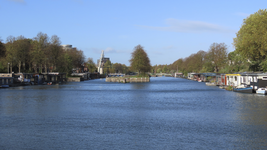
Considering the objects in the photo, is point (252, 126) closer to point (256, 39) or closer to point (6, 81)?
point (256, 39)

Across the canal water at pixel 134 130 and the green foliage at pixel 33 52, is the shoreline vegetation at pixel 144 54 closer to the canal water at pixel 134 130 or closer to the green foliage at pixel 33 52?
the green foliage at pixel 33 52

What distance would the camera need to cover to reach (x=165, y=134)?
86.7ft

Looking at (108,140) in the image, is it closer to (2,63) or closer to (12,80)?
(12,80)

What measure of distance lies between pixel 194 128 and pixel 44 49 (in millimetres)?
106691

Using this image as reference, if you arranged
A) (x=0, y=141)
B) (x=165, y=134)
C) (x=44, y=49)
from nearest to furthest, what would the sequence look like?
(x=0, y=141) → (x=165, y=134) → (x=44, y=49)

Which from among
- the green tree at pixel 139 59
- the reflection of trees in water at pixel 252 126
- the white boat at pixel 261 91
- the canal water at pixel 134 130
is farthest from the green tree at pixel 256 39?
the green tree at pixel 139 59

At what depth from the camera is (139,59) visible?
143 meters

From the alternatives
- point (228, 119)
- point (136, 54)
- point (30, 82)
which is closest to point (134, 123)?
point (228, 119)

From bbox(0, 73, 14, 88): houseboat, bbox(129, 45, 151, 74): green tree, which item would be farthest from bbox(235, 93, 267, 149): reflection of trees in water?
bbox(129, 45, 151, 74): green tree

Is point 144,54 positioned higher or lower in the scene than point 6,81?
higher

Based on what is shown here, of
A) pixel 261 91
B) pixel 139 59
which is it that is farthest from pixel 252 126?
pixel 139 59

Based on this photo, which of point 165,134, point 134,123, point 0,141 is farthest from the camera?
point 134,123

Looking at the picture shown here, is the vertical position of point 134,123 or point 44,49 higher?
point 44,49

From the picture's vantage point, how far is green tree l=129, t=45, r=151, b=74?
143375mm
